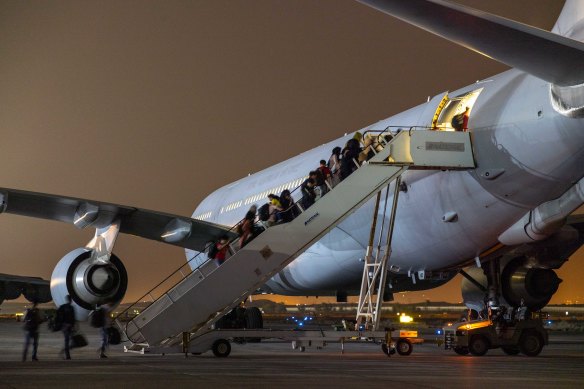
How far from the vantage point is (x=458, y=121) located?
17359 mm

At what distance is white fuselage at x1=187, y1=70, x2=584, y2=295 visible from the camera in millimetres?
15094

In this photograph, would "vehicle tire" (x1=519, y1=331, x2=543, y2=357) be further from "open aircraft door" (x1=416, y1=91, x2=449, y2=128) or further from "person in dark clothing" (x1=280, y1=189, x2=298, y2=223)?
"person in dark clothing" (x1=280, y1=189, x2=298, y2=223)

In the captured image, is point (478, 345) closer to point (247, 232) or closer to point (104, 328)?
point (247, 232)

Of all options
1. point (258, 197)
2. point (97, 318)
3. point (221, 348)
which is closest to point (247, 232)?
point (221, 348)

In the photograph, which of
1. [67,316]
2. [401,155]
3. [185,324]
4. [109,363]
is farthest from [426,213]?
[67,316]

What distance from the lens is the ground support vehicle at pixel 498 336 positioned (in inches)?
762

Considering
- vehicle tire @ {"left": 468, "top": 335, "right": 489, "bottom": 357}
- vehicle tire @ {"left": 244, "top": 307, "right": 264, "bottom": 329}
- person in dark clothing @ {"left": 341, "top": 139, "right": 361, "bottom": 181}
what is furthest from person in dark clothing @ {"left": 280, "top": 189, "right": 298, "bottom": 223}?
vehicle tire @ {"left": 244, "top": 307, "right": 264, "bottom": 329}

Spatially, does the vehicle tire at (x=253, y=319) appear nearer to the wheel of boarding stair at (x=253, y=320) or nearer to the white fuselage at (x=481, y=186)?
the wheel of boarding stair at (x=253, y=320)

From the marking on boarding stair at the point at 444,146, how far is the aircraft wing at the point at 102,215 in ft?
22.7

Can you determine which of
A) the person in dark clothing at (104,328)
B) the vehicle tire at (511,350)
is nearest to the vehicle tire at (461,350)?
the vehicle tire at (511,350)

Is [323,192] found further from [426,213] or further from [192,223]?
[192,223]

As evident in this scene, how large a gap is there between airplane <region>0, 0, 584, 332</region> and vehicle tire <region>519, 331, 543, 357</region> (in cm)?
77

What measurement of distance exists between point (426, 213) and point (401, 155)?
5.09ft

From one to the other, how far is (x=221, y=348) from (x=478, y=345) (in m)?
5.36
